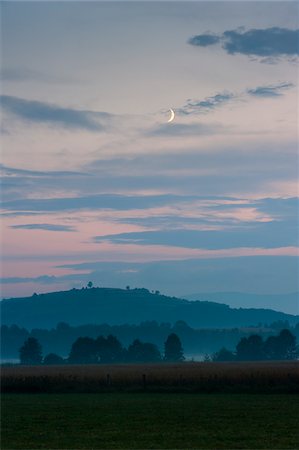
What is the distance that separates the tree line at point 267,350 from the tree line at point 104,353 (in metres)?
8.63

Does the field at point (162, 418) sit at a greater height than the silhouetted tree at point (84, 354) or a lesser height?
lesser

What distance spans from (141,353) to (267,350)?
20.6 meters

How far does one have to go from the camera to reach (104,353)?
137250 mm

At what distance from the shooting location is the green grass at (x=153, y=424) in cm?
2184

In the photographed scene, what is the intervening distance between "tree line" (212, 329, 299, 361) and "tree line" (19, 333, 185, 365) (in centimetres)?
863

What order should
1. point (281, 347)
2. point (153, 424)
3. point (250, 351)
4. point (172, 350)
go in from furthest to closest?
point (172, 350)
point (250, 351)
point (281, 347)
point (153, 424)

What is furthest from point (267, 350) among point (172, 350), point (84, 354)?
point (84, 354)

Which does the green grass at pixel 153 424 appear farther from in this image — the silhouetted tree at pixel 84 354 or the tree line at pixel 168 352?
the silhouetted tree at pixel 84 354

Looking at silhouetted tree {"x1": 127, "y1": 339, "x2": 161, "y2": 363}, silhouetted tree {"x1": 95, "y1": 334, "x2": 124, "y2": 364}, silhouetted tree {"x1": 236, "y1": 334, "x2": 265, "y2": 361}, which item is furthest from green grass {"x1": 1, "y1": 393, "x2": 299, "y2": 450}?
silhouetted tree {"x1": 127, "y1": 339, "x2": 161, "y2": 363}

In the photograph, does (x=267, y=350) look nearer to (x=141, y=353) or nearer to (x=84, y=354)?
(x=141, y=353)

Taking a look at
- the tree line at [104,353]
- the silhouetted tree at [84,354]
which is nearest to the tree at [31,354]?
the tree line at [104,353]

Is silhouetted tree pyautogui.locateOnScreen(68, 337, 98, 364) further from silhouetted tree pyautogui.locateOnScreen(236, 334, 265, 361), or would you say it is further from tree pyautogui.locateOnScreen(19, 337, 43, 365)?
silhouetted tree pyautogui.locateOnScreen(236, 334, 265, 361)

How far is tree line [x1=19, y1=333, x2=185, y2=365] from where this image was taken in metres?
137

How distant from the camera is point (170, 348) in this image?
466 ft
